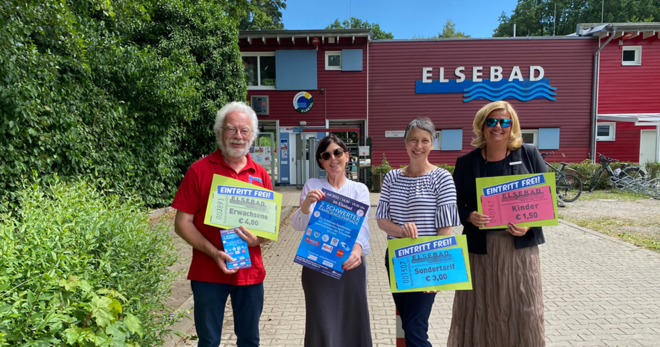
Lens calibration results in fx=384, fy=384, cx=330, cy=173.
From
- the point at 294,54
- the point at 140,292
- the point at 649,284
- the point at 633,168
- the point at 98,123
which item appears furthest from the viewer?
the point at 294,54

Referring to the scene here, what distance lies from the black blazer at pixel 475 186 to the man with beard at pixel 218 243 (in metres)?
1.43

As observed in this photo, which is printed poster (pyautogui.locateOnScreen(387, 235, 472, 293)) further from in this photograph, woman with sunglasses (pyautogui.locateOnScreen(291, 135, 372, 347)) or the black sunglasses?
the black sunglasses

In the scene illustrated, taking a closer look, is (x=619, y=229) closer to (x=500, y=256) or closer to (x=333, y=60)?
(x=500, y=256)

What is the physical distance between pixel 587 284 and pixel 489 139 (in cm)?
386

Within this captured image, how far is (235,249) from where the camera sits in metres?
2.38

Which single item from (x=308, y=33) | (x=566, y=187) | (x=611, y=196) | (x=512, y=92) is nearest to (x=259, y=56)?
(x=308, y=33)

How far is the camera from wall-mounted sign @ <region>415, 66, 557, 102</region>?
1861 centimetres

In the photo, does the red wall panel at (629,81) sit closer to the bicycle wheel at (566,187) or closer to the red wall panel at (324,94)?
the bicycle wheel at (566,187)

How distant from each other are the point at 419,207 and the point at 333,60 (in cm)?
1726

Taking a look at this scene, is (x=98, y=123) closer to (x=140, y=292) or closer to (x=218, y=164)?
(x=140, y=292)

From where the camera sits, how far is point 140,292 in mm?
2867

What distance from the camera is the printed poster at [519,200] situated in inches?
96.8

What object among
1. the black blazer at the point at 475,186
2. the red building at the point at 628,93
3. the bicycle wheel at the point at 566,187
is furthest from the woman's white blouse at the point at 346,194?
the red building at the point at 628,93

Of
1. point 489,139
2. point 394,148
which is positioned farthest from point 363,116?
point 489,139
